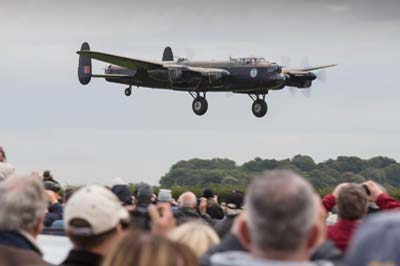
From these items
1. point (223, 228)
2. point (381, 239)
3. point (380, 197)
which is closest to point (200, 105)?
point (223, 228)

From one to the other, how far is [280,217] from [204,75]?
72300mm

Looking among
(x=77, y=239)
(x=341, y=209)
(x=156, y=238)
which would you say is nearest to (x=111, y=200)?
(x=77, y=239)

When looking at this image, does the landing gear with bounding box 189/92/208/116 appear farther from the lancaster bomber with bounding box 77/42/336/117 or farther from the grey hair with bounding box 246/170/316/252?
the grey hair with bounding box 246/170/316/252

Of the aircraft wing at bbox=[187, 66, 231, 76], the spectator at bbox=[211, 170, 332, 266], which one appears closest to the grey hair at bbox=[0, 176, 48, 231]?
the spectator at bbox=[211, 170, 332, 266]

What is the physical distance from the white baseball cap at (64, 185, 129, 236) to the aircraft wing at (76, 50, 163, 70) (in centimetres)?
6610

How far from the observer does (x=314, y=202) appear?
543cm

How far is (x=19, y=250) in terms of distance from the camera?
7348 millimetres

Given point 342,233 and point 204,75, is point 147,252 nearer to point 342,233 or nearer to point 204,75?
point 342,233

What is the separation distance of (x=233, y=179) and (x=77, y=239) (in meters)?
71.3

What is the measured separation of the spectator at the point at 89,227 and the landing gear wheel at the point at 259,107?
220 feet

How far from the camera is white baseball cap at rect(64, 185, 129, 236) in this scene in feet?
22.7

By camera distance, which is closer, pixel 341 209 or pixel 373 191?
pixel 341 209

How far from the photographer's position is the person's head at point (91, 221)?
693 cm

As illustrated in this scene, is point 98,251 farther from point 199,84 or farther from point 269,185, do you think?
point 199,84
